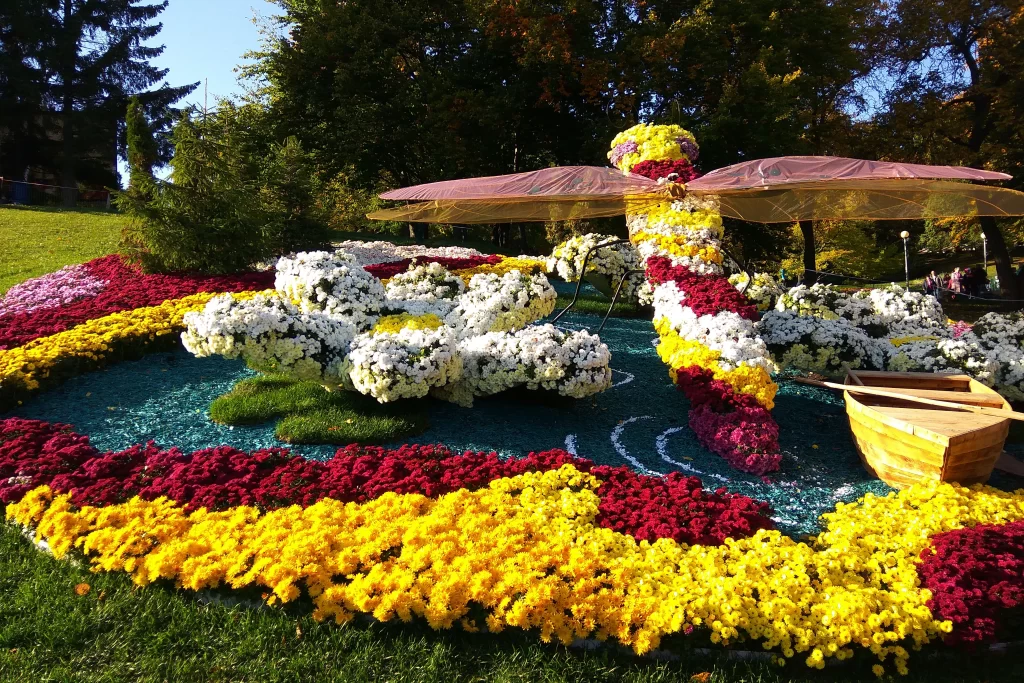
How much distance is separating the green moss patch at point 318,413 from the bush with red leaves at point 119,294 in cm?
306

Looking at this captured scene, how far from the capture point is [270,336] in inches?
222

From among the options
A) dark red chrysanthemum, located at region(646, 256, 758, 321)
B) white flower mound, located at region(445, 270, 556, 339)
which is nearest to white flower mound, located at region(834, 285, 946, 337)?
dark red chrysanthemum, located at region(646, 256, 758, 321)

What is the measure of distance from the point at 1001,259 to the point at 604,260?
13656 millimetres

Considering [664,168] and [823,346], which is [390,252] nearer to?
[664,168]

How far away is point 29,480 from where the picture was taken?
15.5ft

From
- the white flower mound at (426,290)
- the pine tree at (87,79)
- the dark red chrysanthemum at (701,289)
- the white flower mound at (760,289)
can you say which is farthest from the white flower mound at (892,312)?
the pine tree at (87,79)

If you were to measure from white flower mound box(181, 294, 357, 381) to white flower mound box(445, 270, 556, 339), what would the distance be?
4.45 feet

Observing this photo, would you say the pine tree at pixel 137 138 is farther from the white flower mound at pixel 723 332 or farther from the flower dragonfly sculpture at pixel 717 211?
the white flower mound at pixel 723 332

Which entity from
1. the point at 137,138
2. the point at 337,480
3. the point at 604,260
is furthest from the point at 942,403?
the point at 137,138

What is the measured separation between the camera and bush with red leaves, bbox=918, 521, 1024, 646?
3.49 metres

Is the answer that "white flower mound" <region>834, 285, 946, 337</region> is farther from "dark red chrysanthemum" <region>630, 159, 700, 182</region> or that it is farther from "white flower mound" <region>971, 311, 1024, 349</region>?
"dark red chrysanthemum" <region>630, 159, 700, 182</region>

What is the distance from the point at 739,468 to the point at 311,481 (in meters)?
3.18

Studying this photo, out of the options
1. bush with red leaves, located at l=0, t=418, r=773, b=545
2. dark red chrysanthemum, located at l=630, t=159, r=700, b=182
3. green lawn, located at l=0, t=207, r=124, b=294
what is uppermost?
dark red chrysanthemum, located at l=630, t=159, r=700, b=182

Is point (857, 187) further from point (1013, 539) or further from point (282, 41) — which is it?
point (282, 41)
